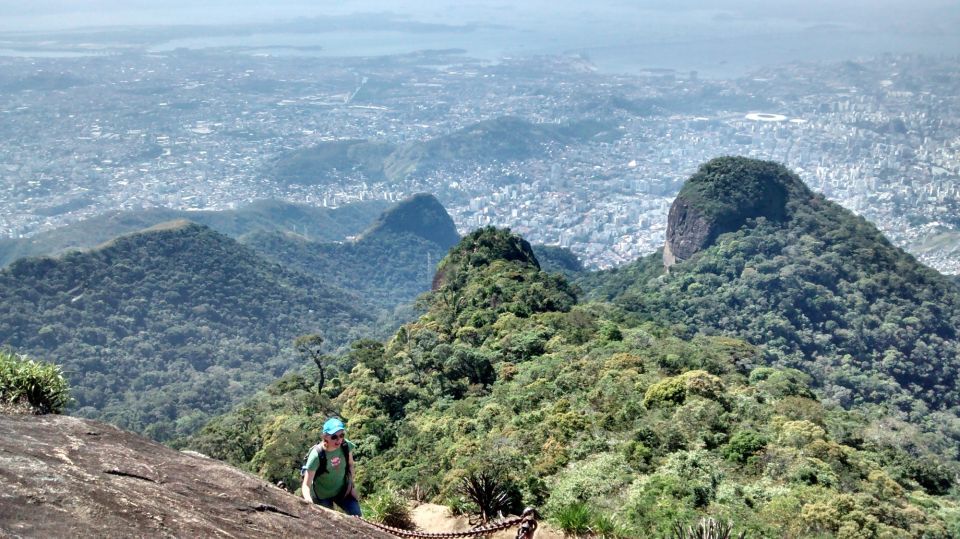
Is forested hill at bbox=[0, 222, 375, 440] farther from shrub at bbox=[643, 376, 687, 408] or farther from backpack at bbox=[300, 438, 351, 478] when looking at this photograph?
backpack at bbox=[300, 438, 351, 478]

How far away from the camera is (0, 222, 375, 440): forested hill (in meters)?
57.5

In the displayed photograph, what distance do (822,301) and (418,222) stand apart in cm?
7308

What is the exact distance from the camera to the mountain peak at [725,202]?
188 ft

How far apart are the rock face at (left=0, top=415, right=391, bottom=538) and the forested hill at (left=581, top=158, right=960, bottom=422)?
113ft

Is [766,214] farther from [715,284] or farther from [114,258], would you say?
[114,258]

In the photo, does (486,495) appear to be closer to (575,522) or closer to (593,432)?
(575,522)

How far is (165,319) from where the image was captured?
69.4 metres

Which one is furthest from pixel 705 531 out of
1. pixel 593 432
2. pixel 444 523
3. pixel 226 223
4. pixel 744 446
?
pixel 226 223

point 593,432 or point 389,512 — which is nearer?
point 389,512

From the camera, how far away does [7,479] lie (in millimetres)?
4215

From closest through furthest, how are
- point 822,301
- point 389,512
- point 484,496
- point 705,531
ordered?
point 705,531, point 389,512, point 484,496, point 822,301

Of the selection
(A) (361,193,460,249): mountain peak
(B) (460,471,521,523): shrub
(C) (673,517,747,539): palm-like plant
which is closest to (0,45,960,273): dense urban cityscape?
(A) (361,193,460,249): mountain peak

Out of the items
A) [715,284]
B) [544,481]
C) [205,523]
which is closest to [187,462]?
[205,523]

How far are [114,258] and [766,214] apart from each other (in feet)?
186
